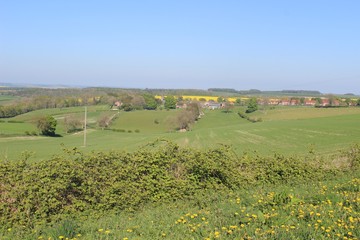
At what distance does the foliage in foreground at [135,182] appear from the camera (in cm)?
566

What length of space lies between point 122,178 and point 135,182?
27cm

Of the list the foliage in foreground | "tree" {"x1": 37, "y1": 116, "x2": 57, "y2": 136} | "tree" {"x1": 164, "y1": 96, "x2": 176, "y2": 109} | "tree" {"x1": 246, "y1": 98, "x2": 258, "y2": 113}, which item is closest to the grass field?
"tree" {"x1": 37, "y1": 116, "x2": 57, "y2": 136}

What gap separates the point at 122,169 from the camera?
6648mm

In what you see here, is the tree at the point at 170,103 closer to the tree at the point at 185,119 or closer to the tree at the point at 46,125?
the tree at the point at 185,119

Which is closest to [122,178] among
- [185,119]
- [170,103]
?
[185,119]

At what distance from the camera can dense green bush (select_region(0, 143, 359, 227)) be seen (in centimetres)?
571

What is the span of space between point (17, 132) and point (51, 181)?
6007 centimetres

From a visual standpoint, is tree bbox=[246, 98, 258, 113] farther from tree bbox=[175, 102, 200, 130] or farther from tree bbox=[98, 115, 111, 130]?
tree bbox=[98, 115, 111, 130]

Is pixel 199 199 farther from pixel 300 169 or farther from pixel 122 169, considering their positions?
pixel 300 169

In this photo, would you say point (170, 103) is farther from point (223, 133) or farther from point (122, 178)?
point (122, 178)

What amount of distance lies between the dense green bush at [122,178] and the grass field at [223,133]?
33.5 ft

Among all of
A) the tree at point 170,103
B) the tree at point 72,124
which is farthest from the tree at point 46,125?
the tree at point 170,103

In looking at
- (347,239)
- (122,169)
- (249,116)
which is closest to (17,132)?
(249,116)

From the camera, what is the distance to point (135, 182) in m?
6.71
